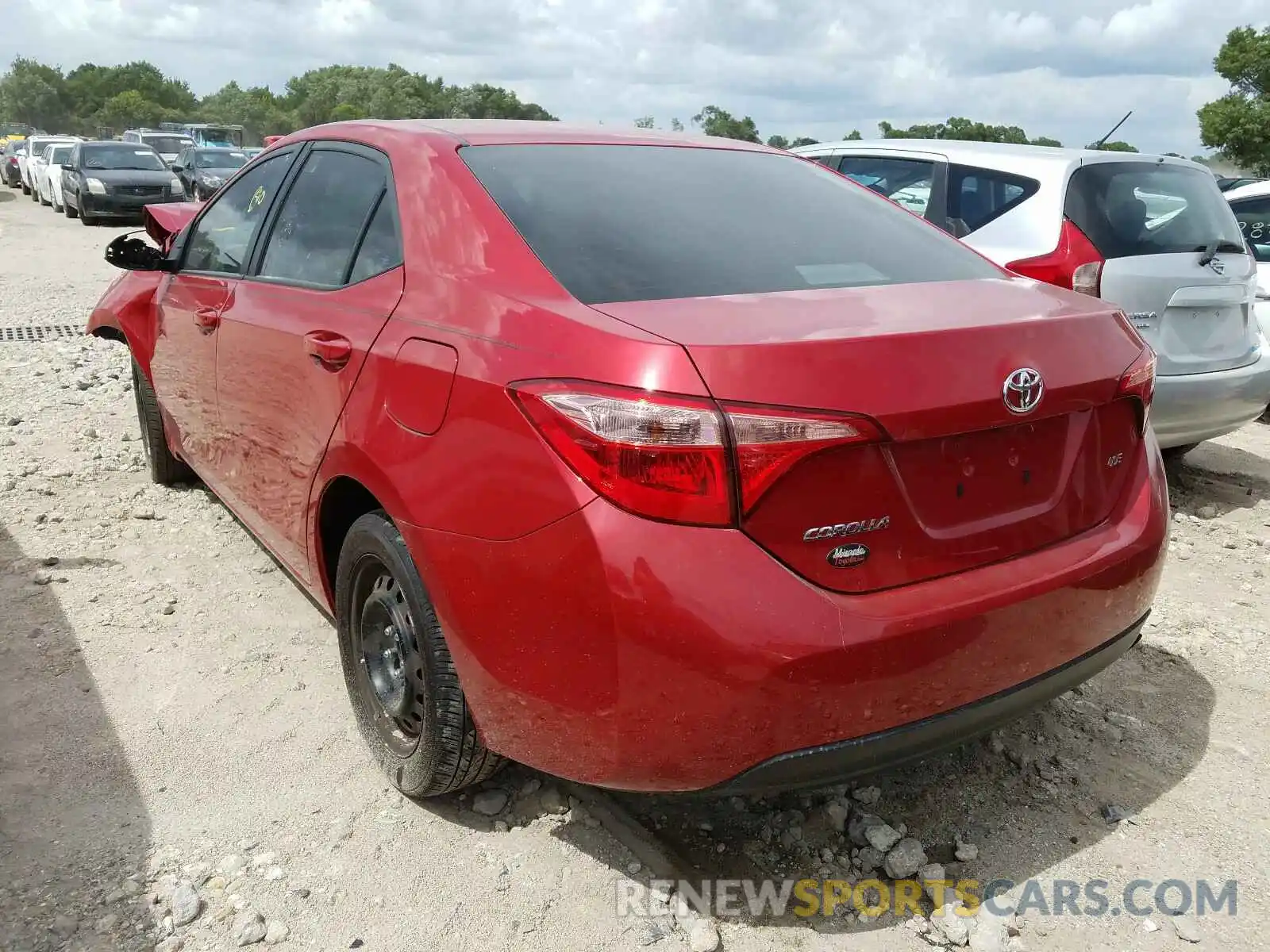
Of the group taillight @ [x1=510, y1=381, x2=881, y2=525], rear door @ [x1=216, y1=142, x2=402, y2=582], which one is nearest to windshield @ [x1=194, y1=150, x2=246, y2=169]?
rear door @ [x1=216, y1=142, x2=402, y2=582]

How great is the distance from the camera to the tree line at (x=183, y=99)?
9456cm

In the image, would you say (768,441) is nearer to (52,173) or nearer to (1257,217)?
(1257,217)

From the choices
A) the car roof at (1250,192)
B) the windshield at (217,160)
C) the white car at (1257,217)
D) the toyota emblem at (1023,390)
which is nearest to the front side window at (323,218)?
the toyota emblem at (1023,390)

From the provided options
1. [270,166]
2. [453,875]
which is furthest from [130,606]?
[453,875]

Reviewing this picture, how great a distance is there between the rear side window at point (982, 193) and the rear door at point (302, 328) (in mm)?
3555

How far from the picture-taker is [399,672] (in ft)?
8.66

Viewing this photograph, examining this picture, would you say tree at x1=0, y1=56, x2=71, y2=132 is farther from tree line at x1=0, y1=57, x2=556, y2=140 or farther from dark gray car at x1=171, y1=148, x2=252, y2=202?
dark gray car at x1=171, y1=148, x2=252, y2=202

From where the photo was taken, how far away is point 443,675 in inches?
92.1

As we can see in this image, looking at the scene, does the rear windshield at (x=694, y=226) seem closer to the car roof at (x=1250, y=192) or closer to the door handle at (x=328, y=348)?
the door handle at (x=328, y=348)

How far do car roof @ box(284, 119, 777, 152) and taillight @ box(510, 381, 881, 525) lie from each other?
123 cm

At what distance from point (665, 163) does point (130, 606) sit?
8.43 feet

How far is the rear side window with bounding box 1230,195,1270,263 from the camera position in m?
7.69

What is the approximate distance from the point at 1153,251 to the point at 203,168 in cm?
2338

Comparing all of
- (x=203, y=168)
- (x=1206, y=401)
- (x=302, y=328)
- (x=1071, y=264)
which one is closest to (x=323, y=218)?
(x=302, y=328)
